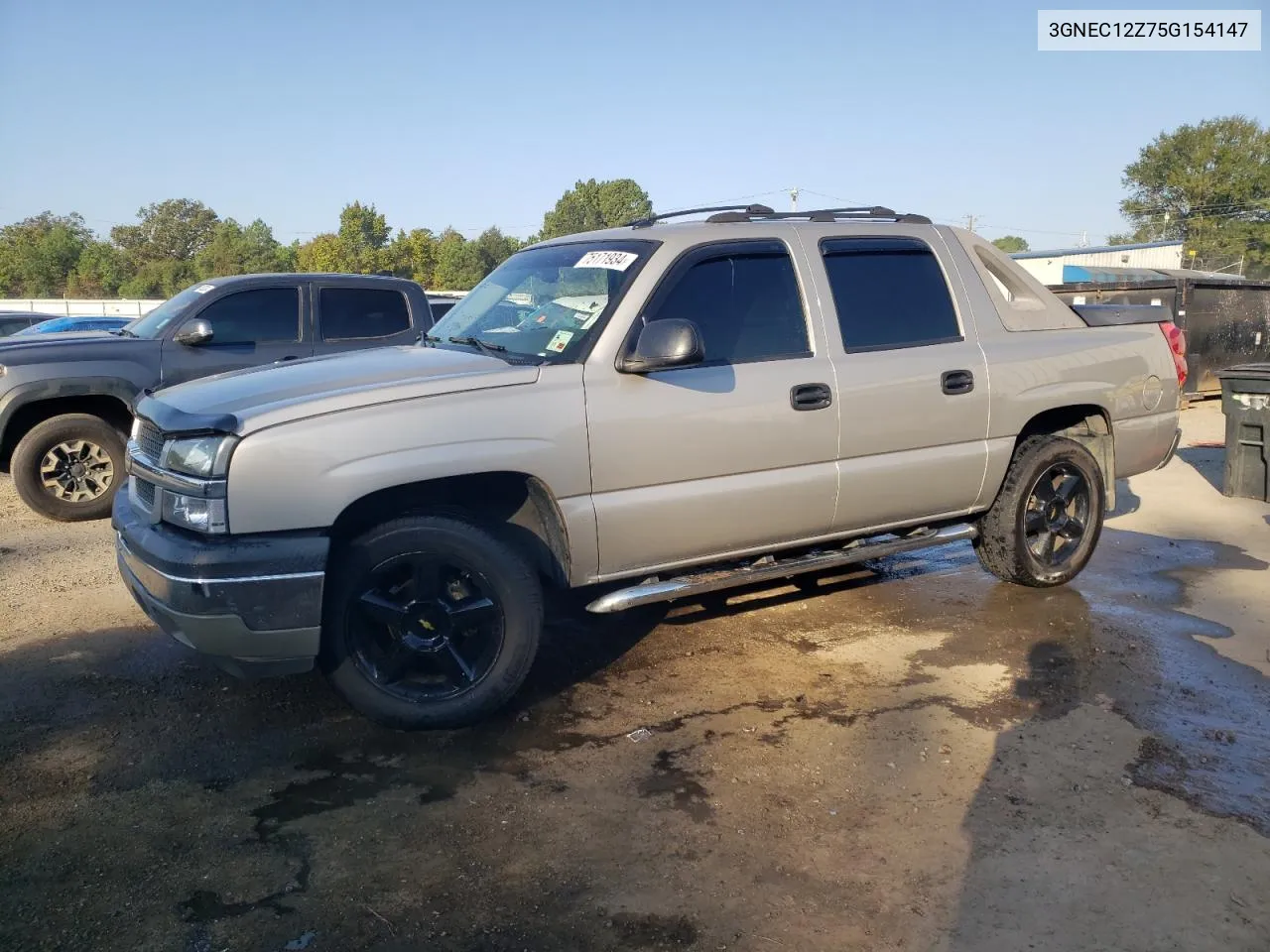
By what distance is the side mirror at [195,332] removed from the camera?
7.22 meters

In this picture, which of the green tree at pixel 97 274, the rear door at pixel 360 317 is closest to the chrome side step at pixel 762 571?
the rear door at pixel 360 317

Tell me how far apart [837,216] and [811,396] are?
117 centimetres

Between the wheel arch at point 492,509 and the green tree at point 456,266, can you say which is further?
the green tree at point 456,266

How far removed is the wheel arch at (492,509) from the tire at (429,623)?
10 cm

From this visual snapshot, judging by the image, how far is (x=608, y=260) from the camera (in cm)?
435

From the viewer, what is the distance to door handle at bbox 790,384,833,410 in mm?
4285

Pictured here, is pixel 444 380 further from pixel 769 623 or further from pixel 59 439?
pixel 59 439

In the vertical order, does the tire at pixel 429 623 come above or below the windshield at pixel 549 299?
below

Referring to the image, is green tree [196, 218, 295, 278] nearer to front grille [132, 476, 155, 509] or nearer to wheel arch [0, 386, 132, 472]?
wheel arch [0, 386, 132, 472]

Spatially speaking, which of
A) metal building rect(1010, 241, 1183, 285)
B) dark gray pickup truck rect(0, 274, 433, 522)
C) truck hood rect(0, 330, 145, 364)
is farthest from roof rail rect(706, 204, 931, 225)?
metal building rect(1010, 241, 1183, 285)

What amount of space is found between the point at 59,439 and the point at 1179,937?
7.58m

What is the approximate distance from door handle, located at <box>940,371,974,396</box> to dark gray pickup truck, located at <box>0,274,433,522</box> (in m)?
4.29

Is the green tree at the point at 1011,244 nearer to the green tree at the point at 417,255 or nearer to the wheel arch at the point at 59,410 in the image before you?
the green tree at the point at 417,255

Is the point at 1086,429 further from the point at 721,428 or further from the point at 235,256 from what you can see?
the point at 235,256
